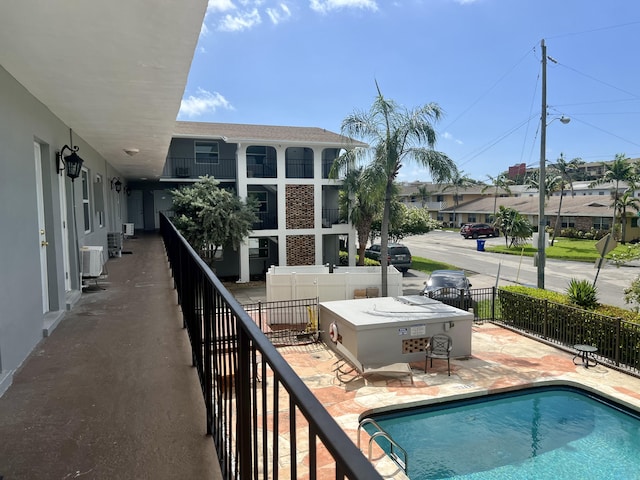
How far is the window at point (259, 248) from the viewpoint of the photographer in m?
22.6

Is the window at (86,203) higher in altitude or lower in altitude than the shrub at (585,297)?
higher

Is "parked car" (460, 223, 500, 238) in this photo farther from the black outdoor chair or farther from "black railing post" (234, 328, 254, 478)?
"black railing post" (234, 328, 254, 478)

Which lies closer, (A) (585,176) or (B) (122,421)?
(B) (122,421)

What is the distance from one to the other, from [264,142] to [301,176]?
276 centimetres

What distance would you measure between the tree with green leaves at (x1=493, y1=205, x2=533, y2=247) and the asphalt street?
9.94ft

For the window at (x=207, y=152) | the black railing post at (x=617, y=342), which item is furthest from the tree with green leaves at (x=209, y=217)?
the black railing post at (x=617, y=342)

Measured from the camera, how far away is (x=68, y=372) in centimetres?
328

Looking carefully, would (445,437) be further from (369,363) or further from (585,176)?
(585,176)

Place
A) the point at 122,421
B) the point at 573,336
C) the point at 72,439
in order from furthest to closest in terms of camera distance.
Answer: the point at 573,336, the point at 122,421, the point at 72,439

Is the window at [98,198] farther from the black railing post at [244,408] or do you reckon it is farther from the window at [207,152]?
the window at [207,152]

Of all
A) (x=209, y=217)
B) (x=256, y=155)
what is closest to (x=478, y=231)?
(x=256, y=155)

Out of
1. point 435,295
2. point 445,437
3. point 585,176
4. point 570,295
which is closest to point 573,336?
point 570,295

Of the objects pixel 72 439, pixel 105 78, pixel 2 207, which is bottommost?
pixel 72 439

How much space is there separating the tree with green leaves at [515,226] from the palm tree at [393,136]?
71.3 ft
